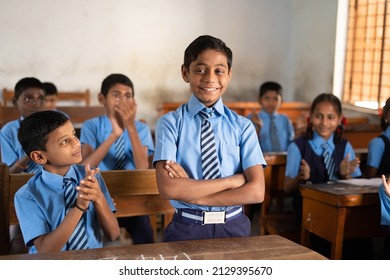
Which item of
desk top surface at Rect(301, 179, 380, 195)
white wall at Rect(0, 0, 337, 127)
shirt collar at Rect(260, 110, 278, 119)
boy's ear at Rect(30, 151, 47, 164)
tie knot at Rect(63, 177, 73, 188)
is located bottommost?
desk top surface at Rect(301, 179, 380, 195)

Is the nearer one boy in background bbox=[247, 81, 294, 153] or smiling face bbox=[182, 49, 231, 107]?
smiling face bbox=[182, 49, 231, 107]

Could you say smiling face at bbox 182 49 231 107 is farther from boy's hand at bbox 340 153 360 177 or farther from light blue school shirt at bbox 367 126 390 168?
light blue school shirt at bbox 367 126 390 168

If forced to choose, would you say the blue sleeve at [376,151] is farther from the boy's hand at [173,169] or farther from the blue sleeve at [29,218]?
the blue sleeve at [29,218]

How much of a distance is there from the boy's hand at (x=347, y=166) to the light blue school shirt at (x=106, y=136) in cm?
106

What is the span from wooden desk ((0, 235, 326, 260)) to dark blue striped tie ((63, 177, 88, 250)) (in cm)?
37

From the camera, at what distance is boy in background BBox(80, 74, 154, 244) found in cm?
243

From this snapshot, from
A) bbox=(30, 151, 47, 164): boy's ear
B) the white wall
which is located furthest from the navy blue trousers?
the white wall

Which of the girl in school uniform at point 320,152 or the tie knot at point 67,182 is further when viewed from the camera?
the girl in school uniform at point 320,152

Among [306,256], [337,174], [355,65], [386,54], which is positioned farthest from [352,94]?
[306,256]

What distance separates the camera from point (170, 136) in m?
1.62

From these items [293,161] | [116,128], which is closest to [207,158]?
[116,128]

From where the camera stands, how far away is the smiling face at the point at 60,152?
5.32ft

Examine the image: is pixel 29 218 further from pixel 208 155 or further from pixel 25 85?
pixel 25 85

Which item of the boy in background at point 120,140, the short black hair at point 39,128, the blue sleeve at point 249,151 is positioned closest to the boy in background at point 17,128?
the boy in background at point 120,140
